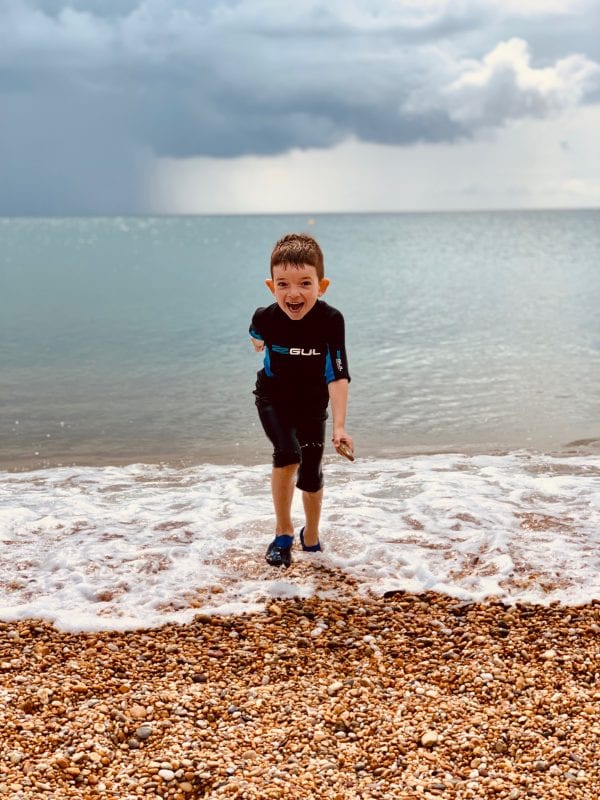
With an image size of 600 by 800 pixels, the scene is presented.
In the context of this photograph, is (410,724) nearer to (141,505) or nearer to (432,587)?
(432,587)

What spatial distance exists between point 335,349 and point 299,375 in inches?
13.2

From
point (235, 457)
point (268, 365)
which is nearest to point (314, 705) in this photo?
point (268, 365)

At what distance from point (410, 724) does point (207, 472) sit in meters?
5.87

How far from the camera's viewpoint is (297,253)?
5.57 metres

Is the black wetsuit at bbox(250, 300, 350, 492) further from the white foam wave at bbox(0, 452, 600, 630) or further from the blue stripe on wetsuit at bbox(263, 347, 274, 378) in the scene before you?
the white foam wave at bbox(0, 452, 600, 630)

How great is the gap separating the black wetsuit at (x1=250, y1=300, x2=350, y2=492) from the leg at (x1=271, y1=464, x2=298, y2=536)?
0.07m

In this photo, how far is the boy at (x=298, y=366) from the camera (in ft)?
18.6

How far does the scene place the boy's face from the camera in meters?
5.62

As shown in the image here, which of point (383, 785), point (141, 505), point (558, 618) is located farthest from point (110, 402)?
point (383, 785)

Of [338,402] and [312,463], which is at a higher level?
[338,402]

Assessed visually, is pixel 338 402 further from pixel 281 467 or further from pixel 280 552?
pixel 280 552

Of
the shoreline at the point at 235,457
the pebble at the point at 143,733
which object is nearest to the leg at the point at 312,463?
the pebble at the point at 143,733

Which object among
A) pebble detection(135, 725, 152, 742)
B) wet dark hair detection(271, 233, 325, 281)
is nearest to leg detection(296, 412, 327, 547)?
wet dark hair detection(271, 233, 325, 281)

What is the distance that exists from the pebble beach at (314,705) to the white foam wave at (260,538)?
1.16ft
